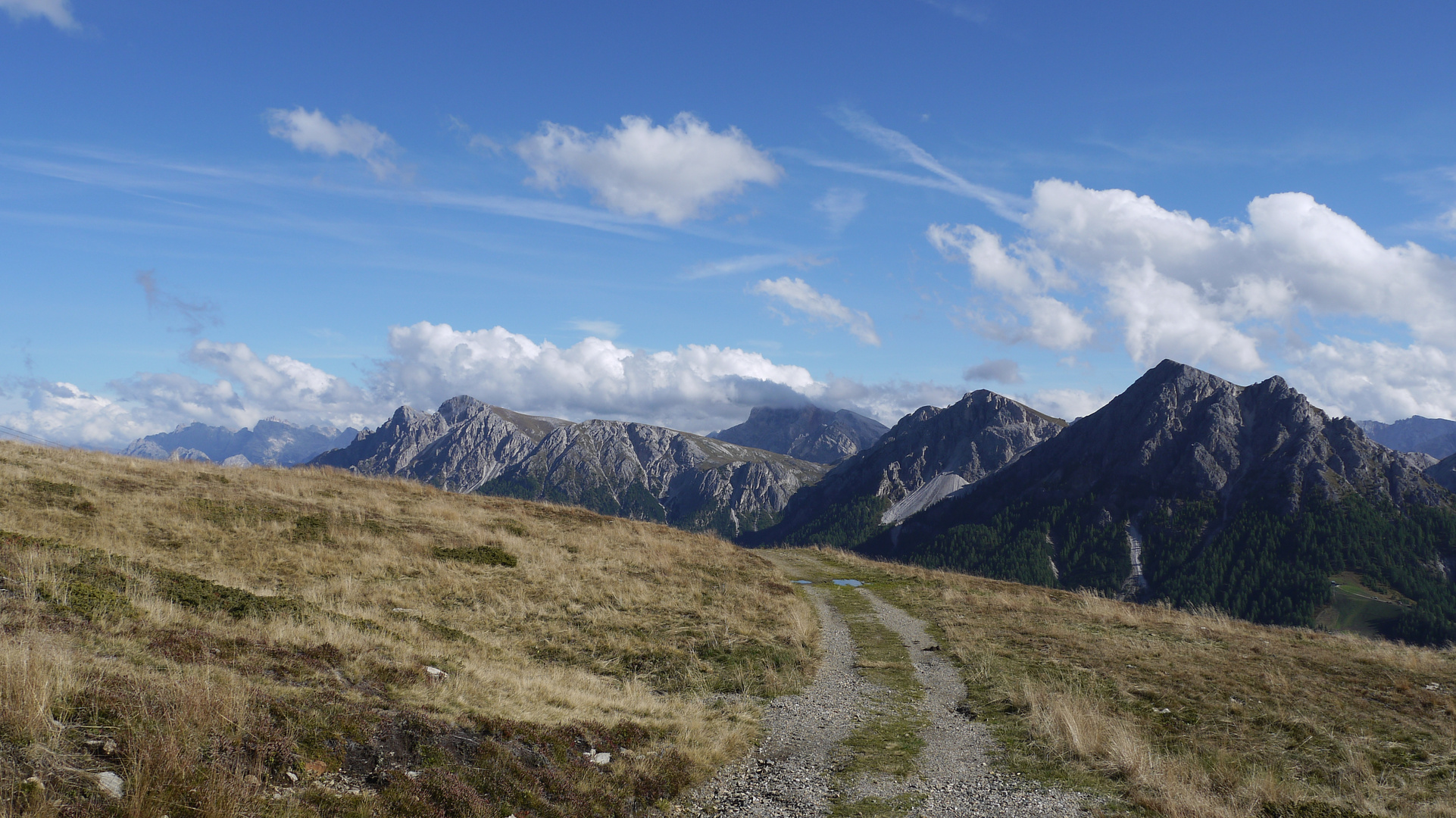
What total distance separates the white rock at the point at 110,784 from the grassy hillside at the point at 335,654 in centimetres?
3

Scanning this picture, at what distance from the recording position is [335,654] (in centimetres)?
1379

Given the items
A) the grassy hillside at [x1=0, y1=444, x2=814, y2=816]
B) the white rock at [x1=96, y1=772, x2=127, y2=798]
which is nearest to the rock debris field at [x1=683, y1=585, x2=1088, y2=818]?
the grassy hillside at [x1=0, y1=444, x2=814, y2=816]

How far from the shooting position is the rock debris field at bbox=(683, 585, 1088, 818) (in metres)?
11.2

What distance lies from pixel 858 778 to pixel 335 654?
35.4ft

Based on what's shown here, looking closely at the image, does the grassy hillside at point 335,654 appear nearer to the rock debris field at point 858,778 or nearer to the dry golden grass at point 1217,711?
the rock debris field at point 858,778

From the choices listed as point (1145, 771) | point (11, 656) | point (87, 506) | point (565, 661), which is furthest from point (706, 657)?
point (87, 506)

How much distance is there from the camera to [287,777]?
26.2ft

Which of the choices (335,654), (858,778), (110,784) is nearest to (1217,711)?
(858,778)

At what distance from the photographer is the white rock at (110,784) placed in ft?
21.6

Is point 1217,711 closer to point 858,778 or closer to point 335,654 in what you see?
point 858,778

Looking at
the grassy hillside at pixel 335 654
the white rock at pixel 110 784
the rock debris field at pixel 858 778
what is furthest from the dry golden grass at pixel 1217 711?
the white rock at pixel 110 784

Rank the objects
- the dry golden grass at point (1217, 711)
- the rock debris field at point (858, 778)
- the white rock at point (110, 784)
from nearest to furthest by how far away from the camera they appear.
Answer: the white rock at point (110, 784) < the rock debris field at point (858, 778) < the dry golden grass at point (1217, 711)

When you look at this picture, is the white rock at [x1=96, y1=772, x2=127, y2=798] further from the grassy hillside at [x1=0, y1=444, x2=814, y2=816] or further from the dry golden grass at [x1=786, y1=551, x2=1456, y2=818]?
the dry golden grass at [x1=786, y1=551, x2=1456, y2=818]

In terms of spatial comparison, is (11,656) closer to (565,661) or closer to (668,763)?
(668,763)
